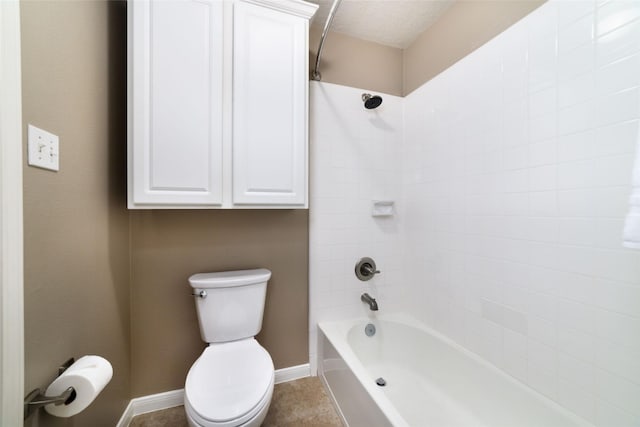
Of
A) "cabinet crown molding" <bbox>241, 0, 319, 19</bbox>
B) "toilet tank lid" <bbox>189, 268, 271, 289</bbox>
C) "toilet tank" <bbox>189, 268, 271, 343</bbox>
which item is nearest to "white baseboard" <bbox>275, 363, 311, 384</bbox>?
"toilet tank" <bbox>189, 268, 271, 343</bbox>

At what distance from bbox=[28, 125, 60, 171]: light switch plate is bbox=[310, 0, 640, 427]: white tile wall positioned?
1.20 m

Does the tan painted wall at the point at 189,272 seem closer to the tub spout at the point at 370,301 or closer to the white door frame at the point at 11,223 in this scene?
the tub spout at the point at 370,301

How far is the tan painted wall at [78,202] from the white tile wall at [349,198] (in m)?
1.06

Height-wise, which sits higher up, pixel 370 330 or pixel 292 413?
pixel 370 330

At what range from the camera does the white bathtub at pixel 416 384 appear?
101cm

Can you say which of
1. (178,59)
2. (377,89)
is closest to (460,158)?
(377,89)

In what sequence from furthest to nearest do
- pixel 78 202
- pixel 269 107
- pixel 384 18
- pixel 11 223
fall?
pixel 384 18 < pixel 269 107 < pixel 78 202 < pixel 11 223

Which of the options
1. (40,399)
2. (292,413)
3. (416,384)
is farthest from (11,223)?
(416,384)

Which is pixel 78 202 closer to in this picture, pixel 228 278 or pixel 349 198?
pixel 228 278

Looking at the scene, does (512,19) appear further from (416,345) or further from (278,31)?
(416,345)

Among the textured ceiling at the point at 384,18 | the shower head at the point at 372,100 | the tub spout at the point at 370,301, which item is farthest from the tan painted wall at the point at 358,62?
the tub spout at the point at 370,301

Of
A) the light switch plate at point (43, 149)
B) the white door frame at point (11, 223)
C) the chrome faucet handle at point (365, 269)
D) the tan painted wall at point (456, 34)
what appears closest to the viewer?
the white door frame at point (11, 223)

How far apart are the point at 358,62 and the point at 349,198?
3.42ft

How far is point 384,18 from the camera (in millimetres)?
1604
